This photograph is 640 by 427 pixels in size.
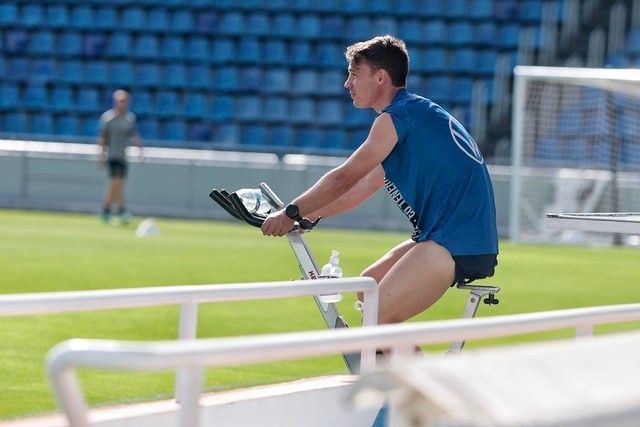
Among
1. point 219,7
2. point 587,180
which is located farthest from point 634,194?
point 219,7

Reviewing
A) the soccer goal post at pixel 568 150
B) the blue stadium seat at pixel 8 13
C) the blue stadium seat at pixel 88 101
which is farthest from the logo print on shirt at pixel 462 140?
the blue stadium seat at pixel 8 13

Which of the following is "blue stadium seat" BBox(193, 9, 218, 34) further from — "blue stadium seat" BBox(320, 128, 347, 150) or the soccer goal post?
the soccer goal post

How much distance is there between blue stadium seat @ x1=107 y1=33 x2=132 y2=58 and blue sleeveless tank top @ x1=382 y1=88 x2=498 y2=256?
26055 millimetres

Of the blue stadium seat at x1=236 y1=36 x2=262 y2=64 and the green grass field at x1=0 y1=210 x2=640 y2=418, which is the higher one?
the blue stadium seat at x1=236 y1=36 x2=262 y2=64

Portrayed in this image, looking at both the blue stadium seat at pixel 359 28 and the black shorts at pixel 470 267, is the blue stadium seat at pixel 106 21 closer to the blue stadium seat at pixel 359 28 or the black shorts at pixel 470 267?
the blue stadium seat at pixel 359 28

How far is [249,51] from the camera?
31234 mm

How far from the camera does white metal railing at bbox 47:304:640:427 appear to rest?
2.88 metres

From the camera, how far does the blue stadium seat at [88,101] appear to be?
3131 centimetres

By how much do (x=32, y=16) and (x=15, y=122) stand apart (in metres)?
2.47

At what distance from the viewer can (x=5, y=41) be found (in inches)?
1271

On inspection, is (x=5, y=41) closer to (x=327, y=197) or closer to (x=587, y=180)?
(x=587, y=180)

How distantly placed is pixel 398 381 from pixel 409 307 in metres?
3.41

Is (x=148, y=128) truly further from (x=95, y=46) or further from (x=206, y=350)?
(x=206, y=350)

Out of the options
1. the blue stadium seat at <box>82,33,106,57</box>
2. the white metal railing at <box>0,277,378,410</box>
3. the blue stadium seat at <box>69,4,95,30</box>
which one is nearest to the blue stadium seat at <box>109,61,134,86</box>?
the blue stadium seat at <box>82,33,106,57</box>
